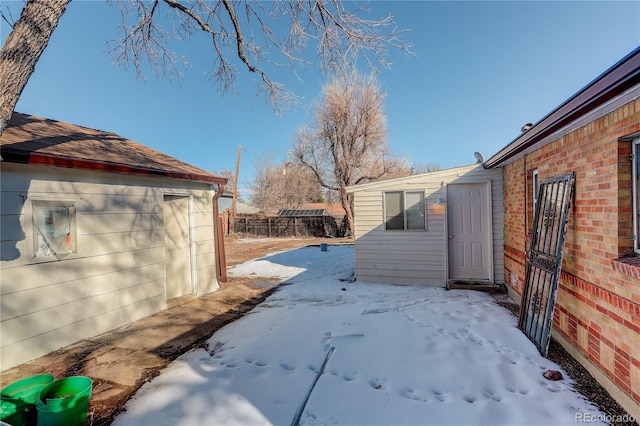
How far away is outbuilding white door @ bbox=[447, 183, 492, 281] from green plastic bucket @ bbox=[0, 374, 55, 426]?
6754 mm

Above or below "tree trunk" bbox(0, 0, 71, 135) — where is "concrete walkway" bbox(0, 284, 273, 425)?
below

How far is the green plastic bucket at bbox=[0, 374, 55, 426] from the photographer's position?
2.39 meters

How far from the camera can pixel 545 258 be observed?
12.7ft

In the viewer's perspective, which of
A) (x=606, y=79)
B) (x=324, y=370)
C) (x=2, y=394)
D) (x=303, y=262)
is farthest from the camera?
(x=303, y=262)

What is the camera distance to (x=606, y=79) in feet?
7.20

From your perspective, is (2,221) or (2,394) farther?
(2,221)

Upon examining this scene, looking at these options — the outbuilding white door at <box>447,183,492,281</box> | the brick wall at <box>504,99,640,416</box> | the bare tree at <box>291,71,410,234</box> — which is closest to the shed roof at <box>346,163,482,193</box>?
the outbuilding white door at <box>447,183,492,281</box>

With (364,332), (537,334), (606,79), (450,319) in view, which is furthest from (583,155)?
(364,332)

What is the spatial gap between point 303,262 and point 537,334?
772 centimetres

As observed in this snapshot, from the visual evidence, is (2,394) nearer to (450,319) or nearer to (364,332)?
(364,332)

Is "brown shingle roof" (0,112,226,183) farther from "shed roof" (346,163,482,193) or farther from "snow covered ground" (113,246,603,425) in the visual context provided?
"shed roof" (346,163,482,193)

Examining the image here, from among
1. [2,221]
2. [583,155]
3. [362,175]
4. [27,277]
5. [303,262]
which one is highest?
[362,175]

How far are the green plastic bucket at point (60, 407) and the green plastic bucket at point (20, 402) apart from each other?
0.14 meters

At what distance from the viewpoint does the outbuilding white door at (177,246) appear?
615 centimetres
